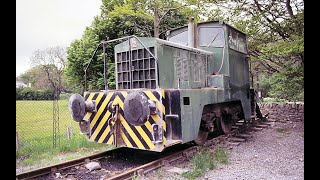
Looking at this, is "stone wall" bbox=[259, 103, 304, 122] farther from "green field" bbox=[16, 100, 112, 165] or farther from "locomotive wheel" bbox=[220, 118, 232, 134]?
"green field" bbox=[16, 100, 112, 165]

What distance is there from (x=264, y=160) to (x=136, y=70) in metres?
2.35

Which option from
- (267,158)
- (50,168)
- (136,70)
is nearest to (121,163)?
(50,168)

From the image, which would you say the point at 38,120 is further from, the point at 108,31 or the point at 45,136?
the point at 108,31

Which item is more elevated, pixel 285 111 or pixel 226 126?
pixel 285 111

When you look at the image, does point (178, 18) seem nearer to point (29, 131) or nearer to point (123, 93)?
point (123, 93)

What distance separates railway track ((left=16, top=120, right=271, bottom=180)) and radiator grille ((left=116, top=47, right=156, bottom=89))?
111 cm

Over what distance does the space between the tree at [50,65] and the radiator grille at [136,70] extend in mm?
1006

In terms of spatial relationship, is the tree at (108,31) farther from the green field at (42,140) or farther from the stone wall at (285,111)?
the stone wall at (285,111)

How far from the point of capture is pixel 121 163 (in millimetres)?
3951

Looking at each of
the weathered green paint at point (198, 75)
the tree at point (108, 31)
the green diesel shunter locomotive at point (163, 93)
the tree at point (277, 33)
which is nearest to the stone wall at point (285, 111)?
the tree at point (277, 33)

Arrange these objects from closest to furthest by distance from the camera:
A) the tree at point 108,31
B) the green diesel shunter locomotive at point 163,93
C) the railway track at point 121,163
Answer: the railway track at point 121,163
the green diesel shunter locomotive at point 163,93
the tree at point 108,31

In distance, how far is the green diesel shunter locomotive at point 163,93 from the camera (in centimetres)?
360
